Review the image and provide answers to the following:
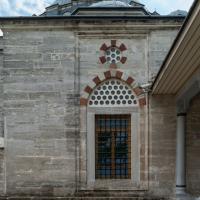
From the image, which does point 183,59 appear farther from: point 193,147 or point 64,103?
point 64,103

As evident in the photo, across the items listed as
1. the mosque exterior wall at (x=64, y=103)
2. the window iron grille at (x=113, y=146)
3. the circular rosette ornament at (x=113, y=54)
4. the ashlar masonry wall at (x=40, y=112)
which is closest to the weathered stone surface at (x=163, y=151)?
the mosque exterior wall at (x=64, y=103)

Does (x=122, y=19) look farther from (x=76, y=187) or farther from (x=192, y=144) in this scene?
(x=76, y=187)

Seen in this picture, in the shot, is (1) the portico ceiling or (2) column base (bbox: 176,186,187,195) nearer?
(1) the portico ceiling

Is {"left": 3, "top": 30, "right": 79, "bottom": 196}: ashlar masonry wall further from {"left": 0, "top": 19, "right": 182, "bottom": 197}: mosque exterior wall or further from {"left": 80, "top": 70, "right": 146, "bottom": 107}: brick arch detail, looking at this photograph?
{"left": 80, "top": 70, "right": 146, "bottom": 107}: brick arch detail

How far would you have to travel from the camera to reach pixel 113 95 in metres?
11.6

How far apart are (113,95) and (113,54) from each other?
41.6 inches

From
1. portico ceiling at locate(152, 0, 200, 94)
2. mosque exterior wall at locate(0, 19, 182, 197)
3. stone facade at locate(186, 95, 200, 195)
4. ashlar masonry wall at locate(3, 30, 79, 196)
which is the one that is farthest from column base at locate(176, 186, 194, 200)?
ashlar masonry wall at locate(3, 30, 79, 196)

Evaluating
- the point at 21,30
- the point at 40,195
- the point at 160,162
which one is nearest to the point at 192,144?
the point at 160,162

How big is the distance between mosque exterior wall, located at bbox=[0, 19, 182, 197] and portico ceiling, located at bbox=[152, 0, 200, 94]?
48.4 inches

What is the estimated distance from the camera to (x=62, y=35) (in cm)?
1152

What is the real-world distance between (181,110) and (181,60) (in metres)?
3.11

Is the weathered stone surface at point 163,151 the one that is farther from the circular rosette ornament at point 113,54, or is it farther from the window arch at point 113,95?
the circular rosette ornament at point 113,54

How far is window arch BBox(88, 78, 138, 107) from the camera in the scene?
11.6 m

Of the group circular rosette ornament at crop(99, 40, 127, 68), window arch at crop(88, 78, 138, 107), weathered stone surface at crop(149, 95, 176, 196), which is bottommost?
weathered stone surface at crop(149, 95, 176, 196)
